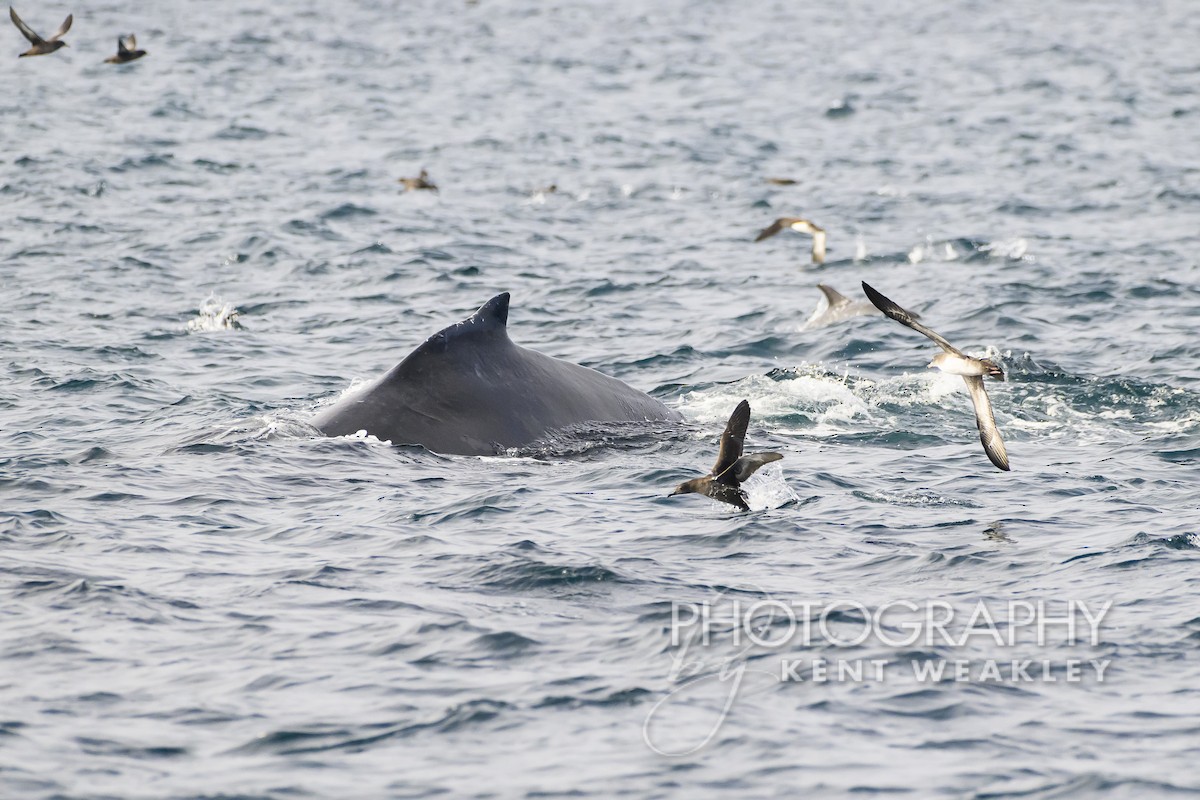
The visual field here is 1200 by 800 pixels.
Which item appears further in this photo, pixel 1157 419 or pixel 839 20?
pixel 839 20

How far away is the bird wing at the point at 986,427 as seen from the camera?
446 inches

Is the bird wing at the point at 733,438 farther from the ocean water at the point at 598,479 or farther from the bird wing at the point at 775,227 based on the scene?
the bird wing at the point at 775,227

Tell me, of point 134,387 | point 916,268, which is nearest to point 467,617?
point 134,387

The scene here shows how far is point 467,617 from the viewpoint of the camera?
984 centimetres

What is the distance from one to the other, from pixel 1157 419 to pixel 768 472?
433 centimetres

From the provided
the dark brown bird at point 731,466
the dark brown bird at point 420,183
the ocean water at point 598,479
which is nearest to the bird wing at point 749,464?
the dark brown bird at point 731,466

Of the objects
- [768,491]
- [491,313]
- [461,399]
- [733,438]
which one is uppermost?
[491,313]

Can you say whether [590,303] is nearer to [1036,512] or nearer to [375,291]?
[375,291]

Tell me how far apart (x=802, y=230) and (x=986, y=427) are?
10.7 m

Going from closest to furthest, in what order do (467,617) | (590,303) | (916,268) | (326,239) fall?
(467,617) → (590,303) → (916,268) → (326,239)

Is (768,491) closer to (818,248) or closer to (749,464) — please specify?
(749,464)

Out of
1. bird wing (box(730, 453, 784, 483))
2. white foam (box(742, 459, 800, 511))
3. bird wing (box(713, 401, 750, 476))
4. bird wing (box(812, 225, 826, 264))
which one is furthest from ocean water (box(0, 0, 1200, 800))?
bird wing (box(713, 401, 750, 476))

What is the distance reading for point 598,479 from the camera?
1292cm

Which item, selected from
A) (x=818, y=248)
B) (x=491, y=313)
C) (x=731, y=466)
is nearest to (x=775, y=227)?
(x=818, y=248)
